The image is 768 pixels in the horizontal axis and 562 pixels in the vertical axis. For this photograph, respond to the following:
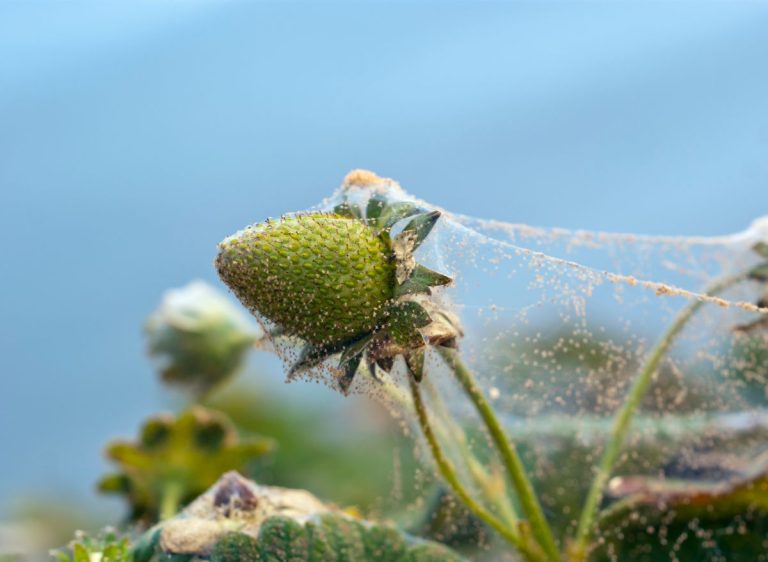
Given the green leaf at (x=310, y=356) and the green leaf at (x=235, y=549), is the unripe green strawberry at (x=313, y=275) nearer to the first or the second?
the green leaf at (x=310, y=356)

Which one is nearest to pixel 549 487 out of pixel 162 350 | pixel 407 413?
pixel 407 413

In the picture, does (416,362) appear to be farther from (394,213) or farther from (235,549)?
(235,549)

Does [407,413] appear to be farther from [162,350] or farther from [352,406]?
[352,406]

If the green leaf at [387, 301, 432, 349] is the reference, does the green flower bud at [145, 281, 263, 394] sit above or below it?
above

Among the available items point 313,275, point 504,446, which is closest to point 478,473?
point 504,446

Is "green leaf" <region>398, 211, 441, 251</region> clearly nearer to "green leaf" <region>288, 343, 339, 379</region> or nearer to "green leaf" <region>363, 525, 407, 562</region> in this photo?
"green leaf" <region>288, 343, 339, 379</region>

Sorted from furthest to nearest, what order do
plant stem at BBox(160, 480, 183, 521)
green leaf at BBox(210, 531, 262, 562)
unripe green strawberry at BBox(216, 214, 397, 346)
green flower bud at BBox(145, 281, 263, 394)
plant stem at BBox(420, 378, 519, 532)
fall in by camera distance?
green flower bud at BBox(145, 281, 263, 394)
plant stem at BBox(160, 480, 183, 521)
plant stem at BBox(420, 378, 519, 532)
green leaf at BBox(210, 531, 262, 562)
unripe green strawberry at BBox(216, 214, 397, 346)

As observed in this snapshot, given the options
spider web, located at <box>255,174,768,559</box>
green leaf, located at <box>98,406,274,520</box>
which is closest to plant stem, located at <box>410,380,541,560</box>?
spider web, located at <box>255,174,768,559</box>
